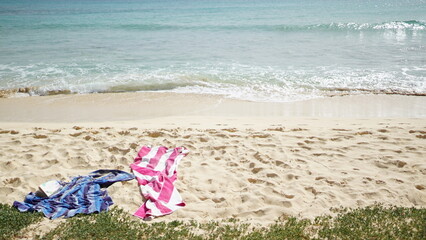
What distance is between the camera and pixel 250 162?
6.48m

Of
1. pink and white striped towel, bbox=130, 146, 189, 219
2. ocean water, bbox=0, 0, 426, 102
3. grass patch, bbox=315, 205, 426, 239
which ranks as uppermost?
ocean water, bbox=0, 0, 426, 102

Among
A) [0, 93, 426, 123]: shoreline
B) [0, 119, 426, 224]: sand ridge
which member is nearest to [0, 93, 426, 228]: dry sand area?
[0, 119, 426, 224]: sand ridge

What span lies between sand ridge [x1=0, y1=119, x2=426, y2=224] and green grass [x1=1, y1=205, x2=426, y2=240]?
0.27 metres

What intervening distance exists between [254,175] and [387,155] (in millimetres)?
2923

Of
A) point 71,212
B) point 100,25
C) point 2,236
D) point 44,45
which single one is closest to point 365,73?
point 71,212

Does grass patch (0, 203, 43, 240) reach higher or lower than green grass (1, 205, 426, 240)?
higher

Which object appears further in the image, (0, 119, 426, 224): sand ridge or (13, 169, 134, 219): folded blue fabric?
(0, 119, 426, 224): sand ridge

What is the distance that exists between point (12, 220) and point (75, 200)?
0.90m

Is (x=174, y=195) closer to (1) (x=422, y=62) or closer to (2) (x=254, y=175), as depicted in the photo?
(2) (x=254, y=175)

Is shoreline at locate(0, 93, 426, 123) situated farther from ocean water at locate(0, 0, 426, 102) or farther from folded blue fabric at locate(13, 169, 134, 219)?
folded blue fabric at locate(13, 169, 134, 219)

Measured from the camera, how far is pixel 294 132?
802 cm

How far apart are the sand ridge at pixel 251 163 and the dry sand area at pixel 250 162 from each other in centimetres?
2

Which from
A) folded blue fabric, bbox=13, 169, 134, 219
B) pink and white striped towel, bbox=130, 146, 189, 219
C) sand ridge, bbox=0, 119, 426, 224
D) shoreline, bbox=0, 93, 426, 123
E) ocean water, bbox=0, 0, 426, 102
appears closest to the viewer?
folded blue fabric, bbox=13, 169, 134, 219

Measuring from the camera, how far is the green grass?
4.36 m
